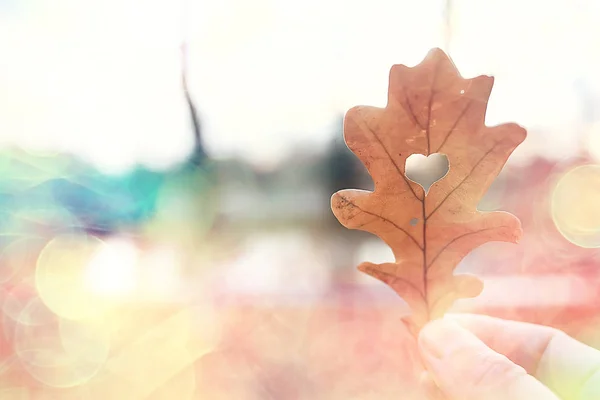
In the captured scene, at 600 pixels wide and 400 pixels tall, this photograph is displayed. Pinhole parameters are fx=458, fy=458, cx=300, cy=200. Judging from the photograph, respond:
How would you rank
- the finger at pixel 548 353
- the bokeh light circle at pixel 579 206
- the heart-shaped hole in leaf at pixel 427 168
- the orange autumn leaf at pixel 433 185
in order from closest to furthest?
1. the orange autumn leaf at pixel 433 185
2. the finger at pixel 548 353
3. the heart-shaped hole in leaf at pixel 427 168
4. the bokeh light circle at pixel 579 206

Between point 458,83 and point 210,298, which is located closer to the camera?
point 458,83

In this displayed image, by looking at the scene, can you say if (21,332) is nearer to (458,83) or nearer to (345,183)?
(345,183)

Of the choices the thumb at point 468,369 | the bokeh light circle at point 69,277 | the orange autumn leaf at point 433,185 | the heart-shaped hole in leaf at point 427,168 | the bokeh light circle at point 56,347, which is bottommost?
the bokeh light circle at point 56,347

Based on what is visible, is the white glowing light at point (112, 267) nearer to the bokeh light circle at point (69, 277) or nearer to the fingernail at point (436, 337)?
the bokeh light circle at point (69, 277)

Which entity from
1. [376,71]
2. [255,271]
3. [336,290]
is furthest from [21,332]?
[376,71]

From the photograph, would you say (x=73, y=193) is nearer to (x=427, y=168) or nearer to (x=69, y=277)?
(x=69, y=277)

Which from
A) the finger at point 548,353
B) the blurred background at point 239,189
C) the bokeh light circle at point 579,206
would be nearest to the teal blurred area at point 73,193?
the blurred background at point 239,189

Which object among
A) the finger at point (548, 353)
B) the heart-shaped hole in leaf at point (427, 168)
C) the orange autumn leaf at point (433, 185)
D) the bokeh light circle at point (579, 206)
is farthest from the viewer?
the bokeh light circle at point (579, 206)
